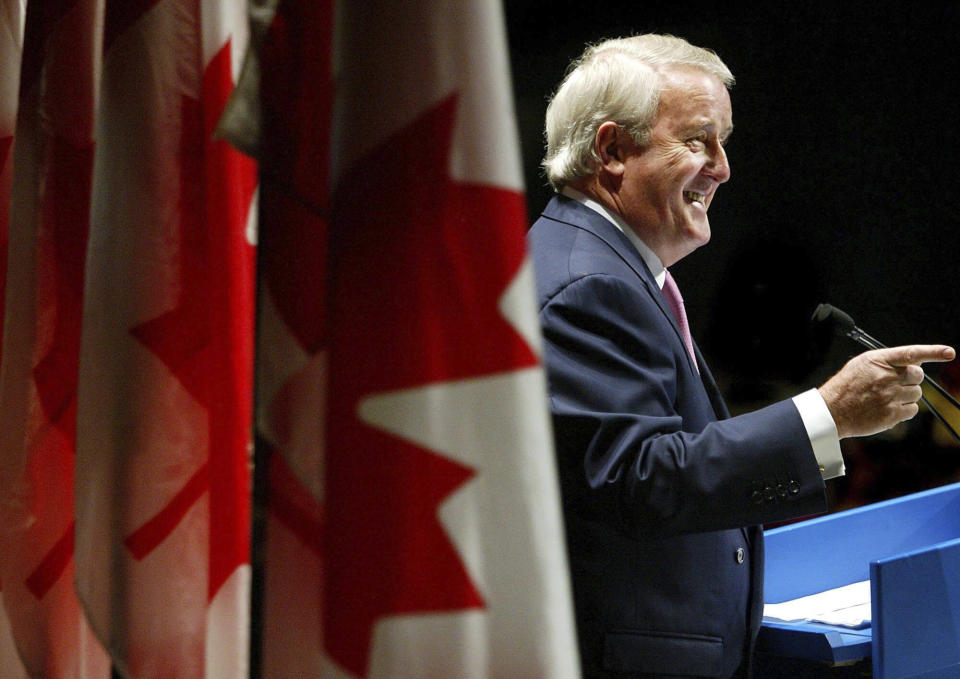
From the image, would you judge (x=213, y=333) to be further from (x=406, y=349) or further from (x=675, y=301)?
(x=675, y=301)

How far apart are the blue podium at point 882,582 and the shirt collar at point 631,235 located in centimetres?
49

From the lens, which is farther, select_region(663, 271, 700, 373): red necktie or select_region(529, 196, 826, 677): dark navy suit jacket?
select_region(663, 271, 700, 373): red necktie

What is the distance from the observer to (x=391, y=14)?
729 mm

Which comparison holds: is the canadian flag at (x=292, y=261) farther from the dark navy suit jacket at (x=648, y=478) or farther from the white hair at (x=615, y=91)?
the white hair at (x=615, y=91)

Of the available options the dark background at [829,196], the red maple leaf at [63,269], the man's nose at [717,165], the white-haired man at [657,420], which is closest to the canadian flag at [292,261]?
the red maple leaf at [63,269]

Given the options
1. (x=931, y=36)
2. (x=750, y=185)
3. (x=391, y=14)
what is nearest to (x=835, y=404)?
(x=391, y=14)

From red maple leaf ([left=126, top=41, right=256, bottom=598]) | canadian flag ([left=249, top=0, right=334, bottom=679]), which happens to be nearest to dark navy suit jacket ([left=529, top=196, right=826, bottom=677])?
red maple leaf ([left=126, top=41, right=256, bottom=598])

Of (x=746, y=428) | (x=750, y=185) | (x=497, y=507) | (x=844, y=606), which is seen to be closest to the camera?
(x=497, y=507)

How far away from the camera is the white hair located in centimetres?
173

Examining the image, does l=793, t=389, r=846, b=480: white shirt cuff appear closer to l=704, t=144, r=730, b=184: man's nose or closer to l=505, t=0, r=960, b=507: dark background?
l=704, t=144, r=730, b=184: man's nose

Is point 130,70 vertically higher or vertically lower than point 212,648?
higher

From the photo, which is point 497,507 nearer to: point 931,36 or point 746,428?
point 746,428

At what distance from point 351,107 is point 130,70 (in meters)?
0.41

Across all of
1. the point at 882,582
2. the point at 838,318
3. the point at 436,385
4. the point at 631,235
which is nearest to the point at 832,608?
the point at 882,582
